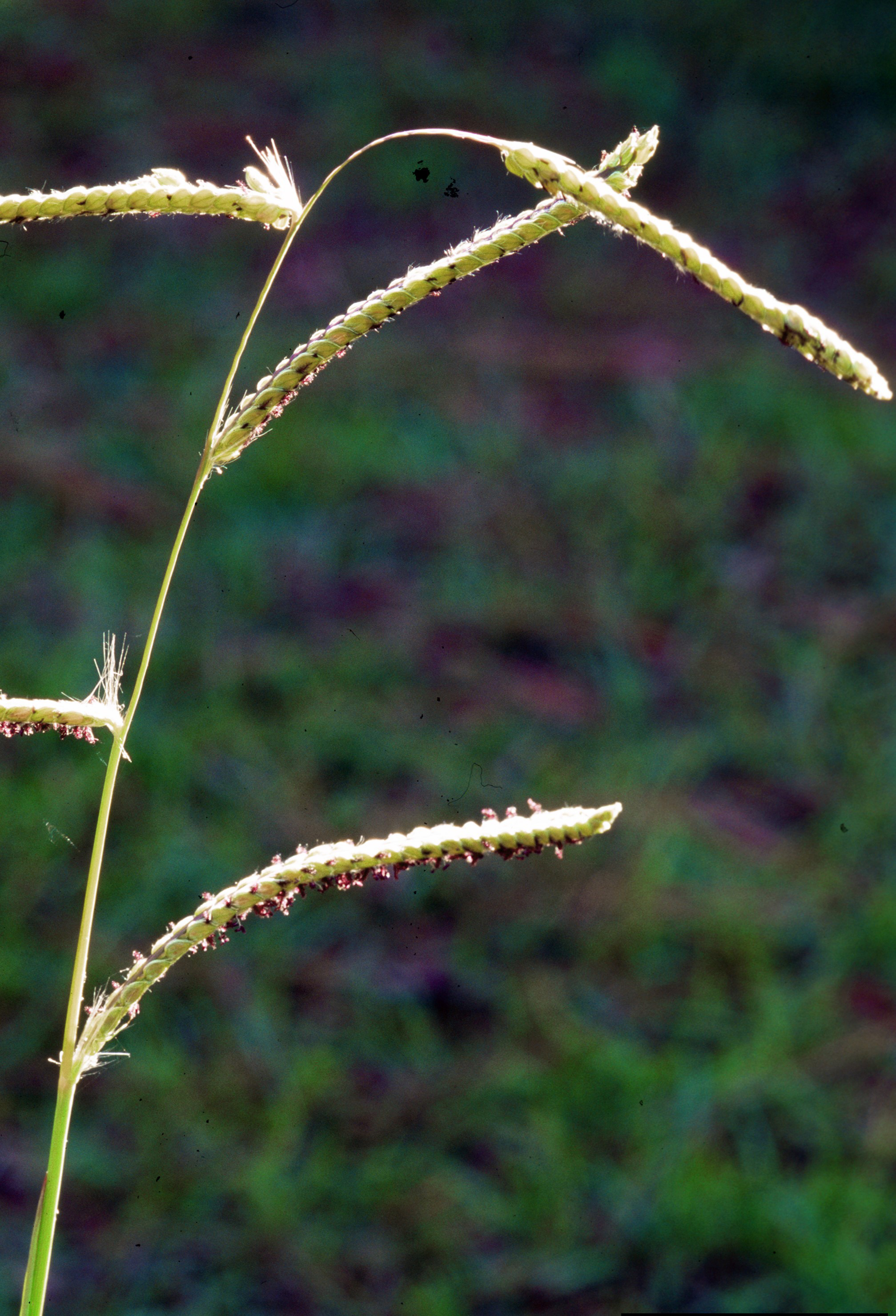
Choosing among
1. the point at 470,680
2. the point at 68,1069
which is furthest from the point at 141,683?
the point at 470,680

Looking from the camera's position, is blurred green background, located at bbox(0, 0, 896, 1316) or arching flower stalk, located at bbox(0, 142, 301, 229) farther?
blurred green background, located at bbox(0, 0, 896, 1316)

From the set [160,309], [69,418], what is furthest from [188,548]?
[160,309]

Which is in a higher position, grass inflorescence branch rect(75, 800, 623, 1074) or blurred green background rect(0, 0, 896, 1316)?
blurred green background rect(0, 0, 896, 1316)

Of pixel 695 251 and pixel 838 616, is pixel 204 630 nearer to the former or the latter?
pixel 838 616

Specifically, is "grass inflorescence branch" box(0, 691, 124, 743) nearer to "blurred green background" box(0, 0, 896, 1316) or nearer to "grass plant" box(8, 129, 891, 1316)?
"grass plant" box(8, 129, 891, 1316)

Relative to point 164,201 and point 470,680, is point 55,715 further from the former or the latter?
point 470,680

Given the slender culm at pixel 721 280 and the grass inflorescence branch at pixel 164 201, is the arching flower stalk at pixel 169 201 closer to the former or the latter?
the grass inflorescence branch at pixel 164 201

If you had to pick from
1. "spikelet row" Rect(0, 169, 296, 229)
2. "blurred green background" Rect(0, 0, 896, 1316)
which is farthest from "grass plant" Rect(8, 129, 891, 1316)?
"blurred green background" Rect(0, 0, 896, 1316)
